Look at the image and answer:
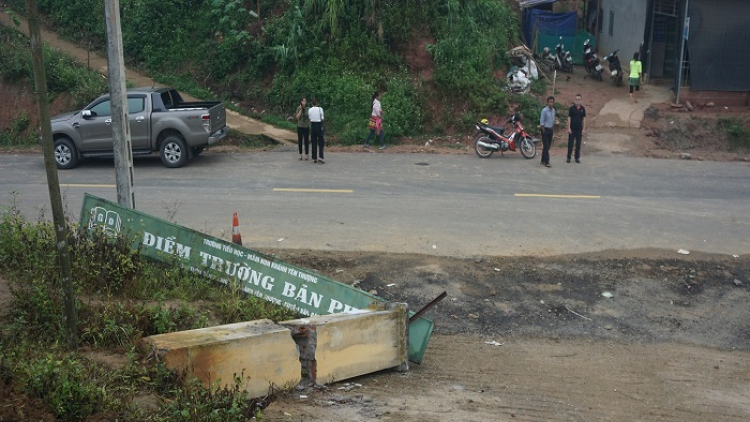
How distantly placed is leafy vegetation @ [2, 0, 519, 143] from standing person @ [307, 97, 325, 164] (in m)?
2.37

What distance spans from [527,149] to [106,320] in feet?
45.0

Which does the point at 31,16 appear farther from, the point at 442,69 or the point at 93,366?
the point at 442,69

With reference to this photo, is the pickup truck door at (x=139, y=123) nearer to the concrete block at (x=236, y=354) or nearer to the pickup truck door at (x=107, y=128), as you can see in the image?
the pickup truck door at (x=107, y=128)

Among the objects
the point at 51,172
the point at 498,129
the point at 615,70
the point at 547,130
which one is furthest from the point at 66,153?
the point at 615,70

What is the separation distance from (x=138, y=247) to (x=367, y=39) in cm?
1493

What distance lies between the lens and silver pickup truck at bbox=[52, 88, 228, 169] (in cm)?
1866

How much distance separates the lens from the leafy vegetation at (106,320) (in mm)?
6098

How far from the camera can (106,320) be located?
25.5 feet

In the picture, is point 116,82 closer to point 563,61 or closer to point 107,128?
point 107,128

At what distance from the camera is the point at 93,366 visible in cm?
672

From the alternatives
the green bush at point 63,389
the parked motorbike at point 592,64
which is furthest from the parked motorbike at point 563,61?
the green bush at point 63,389

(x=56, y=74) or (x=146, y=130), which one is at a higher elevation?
(x=56, y=74)

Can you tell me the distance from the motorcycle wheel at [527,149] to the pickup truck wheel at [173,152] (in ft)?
26.8

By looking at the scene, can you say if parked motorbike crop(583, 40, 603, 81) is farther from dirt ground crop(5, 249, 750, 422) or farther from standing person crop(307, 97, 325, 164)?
dirt ground crop(5, 249, 750, 422)
